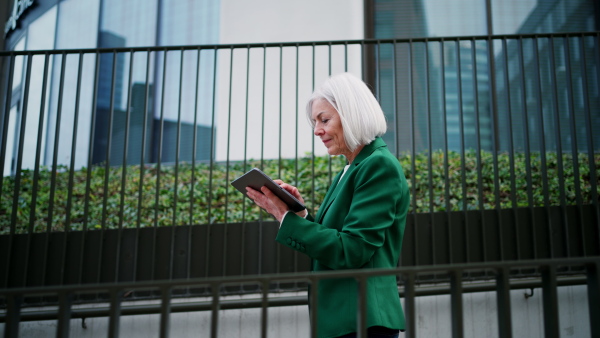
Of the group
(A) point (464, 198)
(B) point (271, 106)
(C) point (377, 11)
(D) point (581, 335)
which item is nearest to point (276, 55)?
(B) point (271, 106)

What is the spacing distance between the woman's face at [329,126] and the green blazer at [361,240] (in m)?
0.15

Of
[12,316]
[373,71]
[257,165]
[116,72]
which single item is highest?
[116,72]

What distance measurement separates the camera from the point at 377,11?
666 cm

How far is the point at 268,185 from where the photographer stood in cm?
200

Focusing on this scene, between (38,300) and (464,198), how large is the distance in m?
2.89

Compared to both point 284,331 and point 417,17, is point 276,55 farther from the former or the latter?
point 284,331

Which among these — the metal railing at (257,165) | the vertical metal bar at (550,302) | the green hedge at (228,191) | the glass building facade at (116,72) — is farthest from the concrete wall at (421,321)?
the glass building facade at (116,72)

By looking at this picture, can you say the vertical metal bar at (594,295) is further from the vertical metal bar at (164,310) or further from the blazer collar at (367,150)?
the vertical metal bar at (164,310)

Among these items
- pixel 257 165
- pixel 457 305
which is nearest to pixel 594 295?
pixel 457 305

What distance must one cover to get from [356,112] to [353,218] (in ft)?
1.27

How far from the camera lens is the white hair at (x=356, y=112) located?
198cm

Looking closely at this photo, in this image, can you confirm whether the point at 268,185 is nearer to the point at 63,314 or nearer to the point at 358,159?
the point at 358,159

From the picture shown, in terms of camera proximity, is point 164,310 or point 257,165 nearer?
point 164,310

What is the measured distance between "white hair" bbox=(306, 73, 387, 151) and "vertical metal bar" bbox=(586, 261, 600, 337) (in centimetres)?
78
